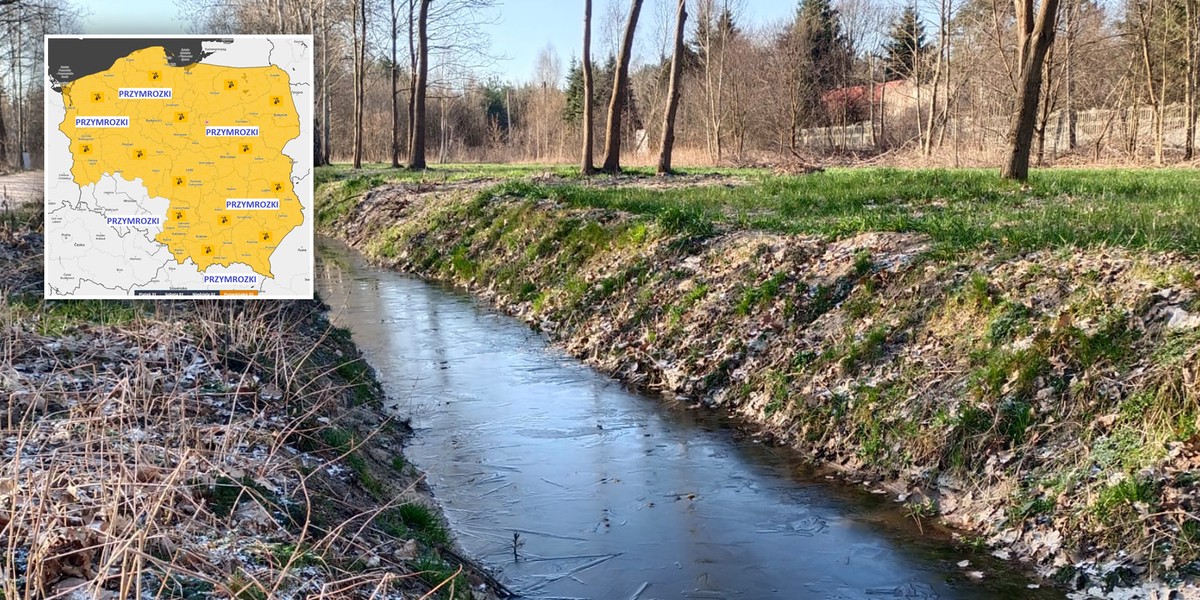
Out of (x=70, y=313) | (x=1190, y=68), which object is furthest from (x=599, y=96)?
(x=70, y=313)

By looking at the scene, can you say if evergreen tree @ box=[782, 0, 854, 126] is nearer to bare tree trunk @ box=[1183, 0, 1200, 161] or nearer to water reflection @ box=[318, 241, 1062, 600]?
bare tree trunk @ box=[1183, 0, 1200, 161]

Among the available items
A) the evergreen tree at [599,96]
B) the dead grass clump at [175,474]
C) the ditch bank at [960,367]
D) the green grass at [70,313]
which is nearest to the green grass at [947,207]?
the ditch bank at [960,367]

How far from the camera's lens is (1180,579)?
5.05 meters

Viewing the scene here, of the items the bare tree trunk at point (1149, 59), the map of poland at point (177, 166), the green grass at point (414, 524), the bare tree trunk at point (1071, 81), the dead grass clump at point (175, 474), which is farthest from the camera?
the bare tree trunk at point (1071, 81)

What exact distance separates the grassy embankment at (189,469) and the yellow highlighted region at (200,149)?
3.13 feet

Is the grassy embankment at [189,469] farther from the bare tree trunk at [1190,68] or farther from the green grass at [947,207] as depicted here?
the bare tree trunk at [1190,68]

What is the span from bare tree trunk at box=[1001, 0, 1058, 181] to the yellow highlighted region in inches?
506

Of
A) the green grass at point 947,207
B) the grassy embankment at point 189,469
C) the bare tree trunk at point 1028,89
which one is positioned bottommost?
the grassy embankment at point 189,469

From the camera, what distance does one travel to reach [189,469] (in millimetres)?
4645

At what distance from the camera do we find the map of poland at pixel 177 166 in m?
5.95

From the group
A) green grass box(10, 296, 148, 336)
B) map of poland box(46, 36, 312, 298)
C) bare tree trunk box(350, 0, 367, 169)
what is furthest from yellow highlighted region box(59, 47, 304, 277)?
bare tree trunk box(350, 0, 367, 169)

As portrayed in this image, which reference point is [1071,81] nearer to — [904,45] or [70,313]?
[904,45]

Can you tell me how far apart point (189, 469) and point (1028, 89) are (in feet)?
48.6

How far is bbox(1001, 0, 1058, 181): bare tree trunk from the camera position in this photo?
49.6ft
